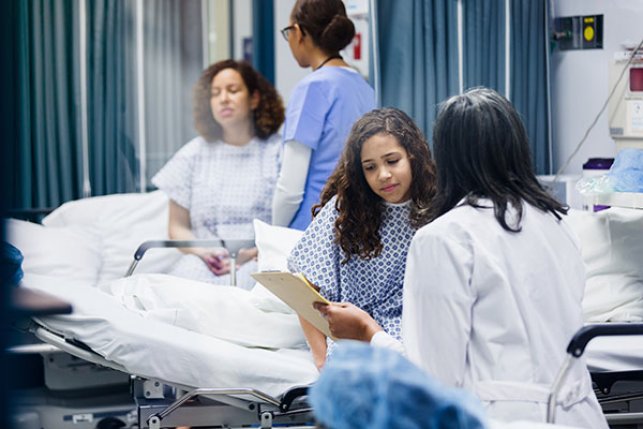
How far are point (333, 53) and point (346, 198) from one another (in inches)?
28.7

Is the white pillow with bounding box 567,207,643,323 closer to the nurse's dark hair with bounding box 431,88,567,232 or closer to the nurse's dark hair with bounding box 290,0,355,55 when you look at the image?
the nurse's dark hair with bounding box 290,0,355,55

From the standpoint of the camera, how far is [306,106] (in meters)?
3.28

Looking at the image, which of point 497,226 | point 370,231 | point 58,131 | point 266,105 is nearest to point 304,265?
point 370,231

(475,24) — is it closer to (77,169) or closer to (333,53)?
(333,53)

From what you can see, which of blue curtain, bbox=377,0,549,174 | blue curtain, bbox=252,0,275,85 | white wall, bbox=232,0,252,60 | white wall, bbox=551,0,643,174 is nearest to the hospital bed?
white wall, bbox=551,0,643,174

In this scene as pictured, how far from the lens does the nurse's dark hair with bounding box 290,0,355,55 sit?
3258mm

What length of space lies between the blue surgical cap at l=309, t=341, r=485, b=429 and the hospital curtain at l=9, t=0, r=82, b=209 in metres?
3.10

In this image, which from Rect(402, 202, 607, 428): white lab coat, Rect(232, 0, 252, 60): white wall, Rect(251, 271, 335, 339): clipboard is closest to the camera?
Rect(402, 202, 607, 428): white lab coat

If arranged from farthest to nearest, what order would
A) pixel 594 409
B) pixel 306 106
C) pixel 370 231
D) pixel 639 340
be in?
pixel 306 106 < pixel 639 340 < pixel 370 231 < pixel 594 409

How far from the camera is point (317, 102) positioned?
3277 mm

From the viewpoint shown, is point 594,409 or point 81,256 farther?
point 81,256

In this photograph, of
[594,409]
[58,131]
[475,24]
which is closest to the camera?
[594,409]

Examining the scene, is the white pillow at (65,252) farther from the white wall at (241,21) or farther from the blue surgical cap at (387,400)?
the blue surgical cap at (387,400)

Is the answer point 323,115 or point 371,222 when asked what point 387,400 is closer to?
point 371,222
